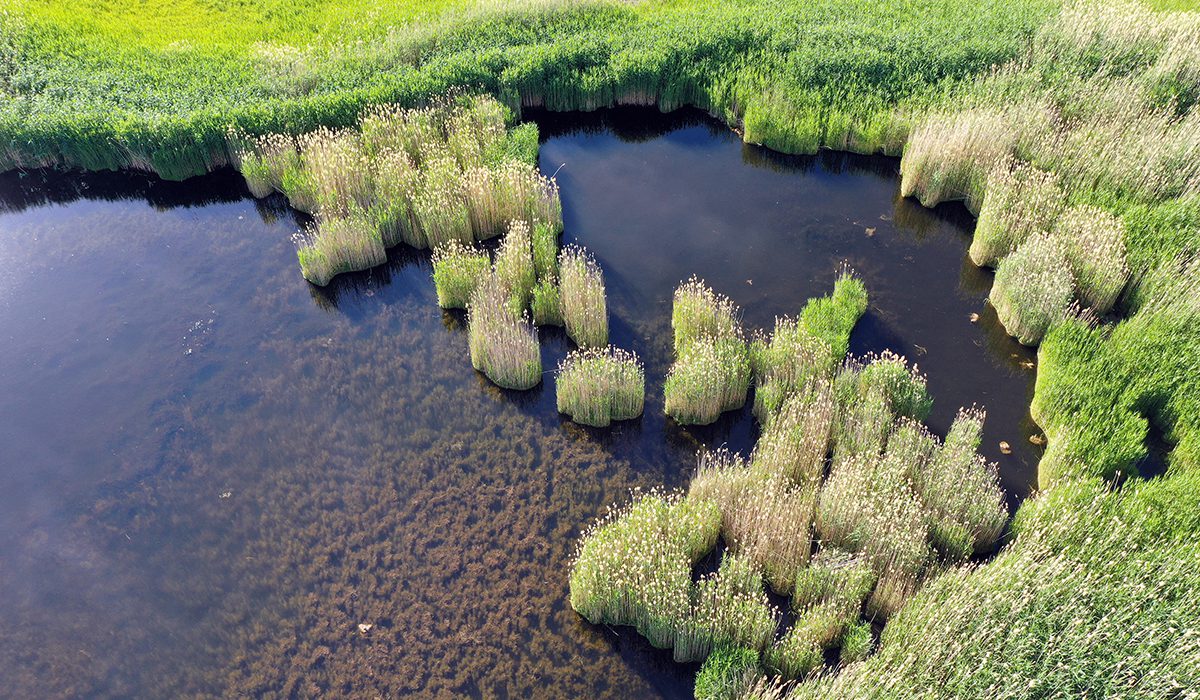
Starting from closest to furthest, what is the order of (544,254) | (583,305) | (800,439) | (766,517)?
(766,517), (800,439), (583,305), (544,254)

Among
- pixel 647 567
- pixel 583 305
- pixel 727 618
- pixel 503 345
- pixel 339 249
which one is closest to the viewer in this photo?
pixel 727 618

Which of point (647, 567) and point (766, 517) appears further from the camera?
point (766, 517)

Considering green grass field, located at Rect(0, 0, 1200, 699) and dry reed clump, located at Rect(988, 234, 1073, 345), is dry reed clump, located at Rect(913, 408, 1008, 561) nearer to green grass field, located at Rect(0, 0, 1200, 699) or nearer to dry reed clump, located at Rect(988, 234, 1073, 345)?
green grass field, located at Rect(0, 0, 1200, 699)

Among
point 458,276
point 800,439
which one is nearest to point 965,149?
point 800,439

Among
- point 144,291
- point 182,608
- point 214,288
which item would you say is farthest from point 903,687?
point 144,291

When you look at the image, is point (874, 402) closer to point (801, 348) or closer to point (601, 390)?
point (801, 348)

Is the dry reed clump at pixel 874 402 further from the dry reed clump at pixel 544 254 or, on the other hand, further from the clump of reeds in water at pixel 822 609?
the dry reed clump at pixel 544 254

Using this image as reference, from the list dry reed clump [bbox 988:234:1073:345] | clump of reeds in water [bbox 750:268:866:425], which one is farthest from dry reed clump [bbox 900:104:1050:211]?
clump of reeds in water [bbox 750:268:866:425]

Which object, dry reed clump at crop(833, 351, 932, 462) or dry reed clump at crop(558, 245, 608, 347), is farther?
dry reed clump at crop(558, 245, 608, 347)
